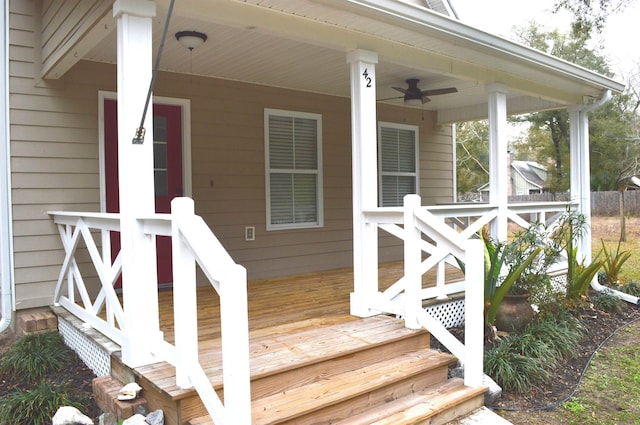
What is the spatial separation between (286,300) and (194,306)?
2138mm

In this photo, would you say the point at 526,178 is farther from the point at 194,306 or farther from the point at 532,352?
the point at 194,306

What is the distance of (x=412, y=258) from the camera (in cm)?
348

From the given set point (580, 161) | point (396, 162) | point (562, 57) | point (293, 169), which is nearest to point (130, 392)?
point (293, 169)

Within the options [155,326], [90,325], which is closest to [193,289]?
[155,326]

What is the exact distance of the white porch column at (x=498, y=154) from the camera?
202 inches

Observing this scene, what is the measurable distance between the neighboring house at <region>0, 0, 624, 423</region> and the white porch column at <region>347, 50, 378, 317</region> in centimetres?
1

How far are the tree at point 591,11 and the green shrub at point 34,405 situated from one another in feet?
22.5

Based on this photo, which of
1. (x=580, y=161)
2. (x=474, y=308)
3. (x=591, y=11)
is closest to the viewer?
(x=474, y=308)

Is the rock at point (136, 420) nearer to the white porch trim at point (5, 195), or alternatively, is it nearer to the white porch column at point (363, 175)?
the white porch column at point (363, 175)

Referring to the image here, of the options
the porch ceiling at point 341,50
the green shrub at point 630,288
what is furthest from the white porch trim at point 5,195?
the green shrub at point 630,288

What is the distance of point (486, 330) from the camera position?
13.7 feet

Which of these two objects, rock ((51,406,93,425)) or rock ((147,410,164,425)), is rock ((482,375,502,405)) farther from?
rock ((51,406,93,425))

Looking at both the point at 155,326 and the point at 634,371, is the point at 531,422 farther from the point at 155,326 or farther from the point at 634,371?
the point at 155,326

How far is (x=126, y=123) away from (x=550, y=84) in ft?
15.8
